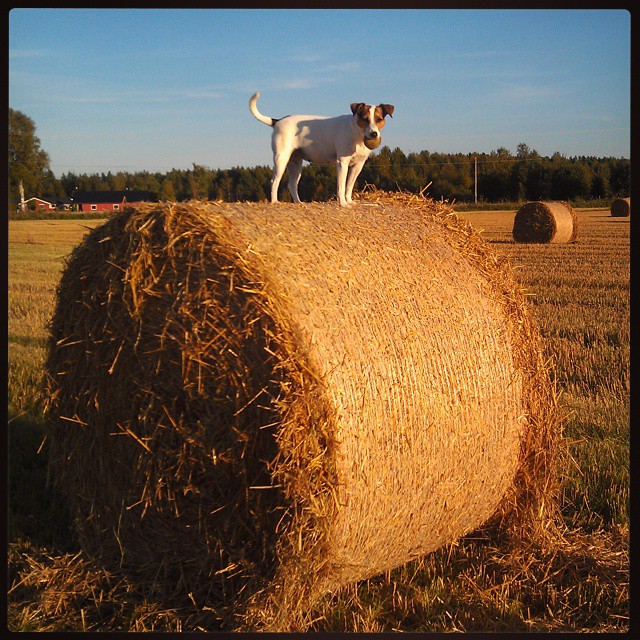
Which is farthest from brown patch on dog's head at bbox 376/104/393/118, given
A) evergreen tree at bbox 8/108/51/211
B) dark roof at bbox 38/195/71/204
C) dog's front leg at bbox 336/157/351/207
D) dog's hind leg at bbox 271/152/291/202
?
dark roof at bbox 38/195/71/204

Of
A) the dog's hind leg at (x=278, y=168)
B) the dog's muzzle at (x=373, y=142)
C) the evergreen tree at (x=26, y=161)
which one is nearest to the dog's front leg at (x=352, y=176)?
the dog's muzzle at (x=373, y=142)

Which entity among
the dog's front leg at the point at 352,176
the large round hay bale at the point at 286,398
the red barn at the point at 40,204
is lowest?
the large round hay bale at the point at 286,398

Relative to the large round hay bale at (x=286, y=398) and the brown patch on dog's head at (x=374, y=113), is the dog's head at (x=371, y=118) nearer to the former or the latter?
the brown patch on dog's head at (x=374, y=113)

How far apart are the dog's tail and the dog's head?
0.68 metres

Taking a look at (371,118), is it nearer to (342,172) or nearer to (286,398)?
(342,172)

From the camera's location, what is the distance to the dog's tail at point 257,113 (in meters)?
5.45


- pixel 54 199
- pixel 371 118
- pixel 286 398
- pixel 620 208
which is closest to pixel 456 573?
pixel 286 398

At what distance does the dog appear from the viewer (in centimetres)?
499

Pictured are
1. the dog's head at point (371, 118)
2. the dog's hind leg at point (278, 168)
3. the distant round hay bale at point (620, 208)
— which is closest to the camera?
the dog's head at point (371, 118)

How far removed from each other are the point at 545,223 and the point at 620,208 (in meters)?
9.80

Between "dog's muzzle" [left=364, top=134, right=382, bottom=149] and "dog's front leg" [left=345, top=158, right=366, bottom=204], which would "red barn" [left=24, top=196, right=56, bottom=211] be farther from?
"dog's muzzle" [left=364, top=134, right=382, bottom=149]

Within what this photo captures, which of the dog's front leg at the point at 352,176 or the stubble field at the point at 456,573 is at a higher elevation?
the dog's front leg at the point at 352,176

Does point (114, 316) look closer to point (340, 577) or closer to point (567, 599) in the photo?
point (340, 577)

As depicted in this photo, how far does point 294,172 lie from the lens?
18.5 feet
